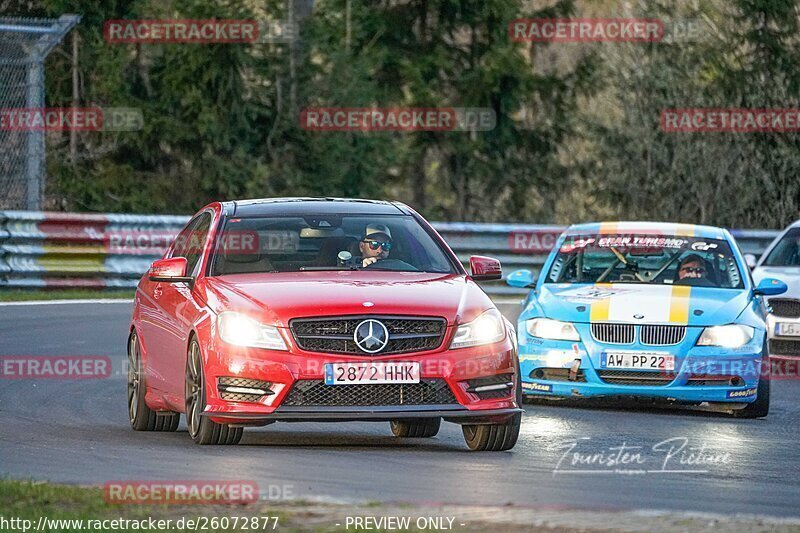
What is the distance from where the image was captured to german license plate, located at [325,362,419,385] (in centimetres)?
1045

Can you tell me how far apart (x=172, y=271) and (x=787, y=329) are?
8.43 meters

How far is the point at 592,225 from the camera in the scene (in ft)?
52.3

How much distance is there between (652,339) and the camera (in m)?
14.0

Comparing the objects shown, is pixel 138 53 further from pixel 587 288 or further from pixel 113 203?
pixel 587 288

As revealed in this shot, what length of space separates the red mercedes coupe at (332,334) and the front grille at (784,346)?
7234mm

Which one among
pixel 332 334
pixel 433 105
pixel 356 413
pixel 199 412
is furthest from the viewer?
pixel 433 105

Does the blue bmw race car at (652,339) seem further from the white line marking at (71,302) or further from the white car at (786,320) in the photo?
the white line marking at (71,302)

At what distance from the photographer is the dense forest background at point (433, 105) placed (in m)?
30.0

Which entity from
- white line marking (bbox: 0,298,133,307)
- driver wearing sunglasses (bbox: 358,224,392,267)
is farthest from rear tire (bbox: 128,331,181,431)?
white line marking (bbox: 0,298,133,307)

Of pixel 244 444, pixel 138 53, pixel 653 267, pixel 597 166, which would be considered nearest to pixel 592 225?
pixel 653 267

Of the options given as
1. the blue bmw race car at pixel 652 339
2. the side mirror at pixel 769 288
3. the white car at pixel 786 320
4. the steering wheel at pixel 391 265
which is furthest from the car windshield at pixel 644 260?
the steering wheel at pixel 391 265

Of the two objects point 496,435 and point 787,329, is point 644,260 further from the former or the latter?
point 496,435

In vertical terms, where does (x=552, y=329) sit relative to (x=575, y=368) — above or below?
above

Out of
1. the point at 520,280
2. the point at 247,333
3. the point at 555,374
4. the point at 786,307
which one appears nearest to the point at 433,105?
the point at 786,307
